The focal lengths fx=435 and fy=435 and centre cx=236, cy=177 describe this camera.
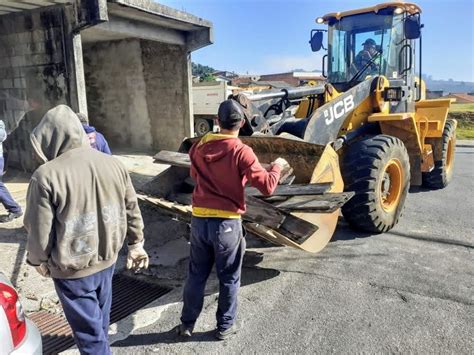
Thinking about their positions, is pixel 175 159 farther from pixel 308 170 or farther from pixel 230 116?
pixel 230 116

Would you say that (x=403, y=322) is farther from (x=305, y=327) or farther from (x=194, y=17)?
(x=194, y=17)

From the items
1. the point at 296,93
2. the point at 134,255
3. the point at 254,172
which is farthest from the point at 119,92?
the point at 134,255

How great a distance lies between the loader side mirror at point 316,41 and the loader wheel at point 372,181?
8.08 feet

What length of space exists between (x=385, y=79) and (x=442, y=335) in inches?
155

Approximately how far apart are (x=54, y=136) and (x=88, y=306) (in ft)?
3.18

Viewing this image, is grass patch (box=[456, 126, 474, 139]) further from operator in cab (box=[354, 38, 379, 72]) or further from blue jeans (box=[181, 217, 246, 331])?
blue jeans (box=[181, 217, 246, 331])


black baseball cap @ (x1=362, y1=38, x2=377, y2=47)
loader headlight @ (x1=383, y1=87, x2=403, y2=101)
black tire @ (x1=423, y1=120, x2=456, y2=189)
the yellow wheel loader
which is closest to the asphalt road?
the yellow wheel loader

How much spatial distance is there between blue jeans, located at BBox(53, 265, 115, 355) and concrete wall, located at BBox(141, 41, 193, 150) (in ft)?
27.2

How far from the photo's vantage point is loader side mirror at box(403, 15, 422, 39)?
6.14m

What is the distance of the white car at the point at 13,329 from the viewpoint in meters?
2.03

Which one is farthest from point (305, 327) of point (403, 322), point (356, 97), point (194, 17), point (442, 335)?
point (194, 17)

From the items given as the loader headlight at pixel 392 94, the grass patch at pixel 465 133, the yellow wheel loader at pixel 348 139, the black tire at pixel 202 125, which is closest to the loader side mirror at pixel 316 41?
the yellow wheel loader at pixel 348 139

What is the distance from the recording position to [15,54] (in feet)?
26.2

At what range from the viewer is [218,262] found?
10.2 ft
